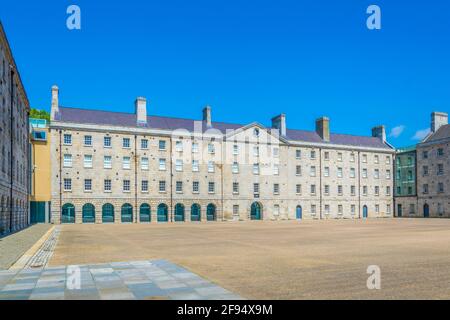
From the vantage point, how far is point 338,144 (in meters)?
67.4

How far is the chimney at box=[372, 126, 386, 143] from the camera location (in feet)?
246

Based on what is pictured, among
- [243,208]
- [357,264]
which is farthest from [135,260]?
[243,208]

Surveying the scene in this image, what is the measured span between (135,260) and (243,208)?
146ft

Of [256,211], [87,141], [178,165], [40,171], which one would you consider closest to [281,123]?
[256,211]

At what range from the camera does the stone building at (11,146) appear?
2809 cm

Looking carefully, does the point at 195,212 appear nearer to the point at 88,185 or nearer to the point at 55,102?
the point at 88,185

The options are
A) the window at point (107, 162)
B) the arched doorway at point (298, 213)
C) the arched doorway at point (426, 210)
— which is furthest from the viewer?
the arched doorway at point (426, 210)

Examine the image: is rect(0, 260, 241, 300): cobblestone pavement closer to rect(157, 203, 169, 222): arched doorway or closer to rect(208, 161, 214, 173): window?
rect(157, 203, 169, 222): arched doorway

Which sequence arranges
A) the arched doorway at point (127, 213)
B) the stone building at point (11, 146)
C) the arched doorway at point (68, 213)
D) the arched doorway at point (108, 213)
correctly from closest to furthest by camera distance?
1. the stone building at point (11, 146)
2. the arched doorway at point (68, 213)
3. the arched doorway at point (108, 213)
4. the arched doorway at point (127, 213)

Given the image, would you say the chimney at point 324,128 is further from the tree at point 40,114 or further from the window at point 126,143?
the tree at point 40,114

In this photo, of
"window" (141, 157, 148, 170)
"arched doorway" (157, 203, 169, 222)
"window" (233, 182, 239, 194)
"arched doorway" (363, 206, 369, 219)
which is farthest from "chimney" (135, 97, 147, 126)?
"arched doorway" (363, 206, 369, 219)

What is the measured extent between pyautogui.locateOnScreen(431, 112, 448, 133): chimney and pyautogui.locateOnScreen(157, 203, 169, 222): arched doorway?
49.4 m

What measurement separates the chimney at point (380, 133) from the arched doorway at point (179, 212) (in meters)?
42.9

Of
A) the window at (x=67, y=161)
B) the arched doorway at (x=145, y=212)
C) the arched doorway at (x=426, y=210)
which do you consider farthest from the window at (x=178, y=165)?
the arched doorway at (x=426, y=210)
